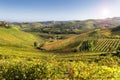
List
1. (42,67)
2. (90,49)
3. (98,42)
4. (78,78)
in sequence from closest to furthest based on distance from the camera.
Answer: (42,67)
(78,78)
(90,49)
(98,42)

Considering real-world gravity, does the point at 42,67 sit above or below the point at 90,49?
above

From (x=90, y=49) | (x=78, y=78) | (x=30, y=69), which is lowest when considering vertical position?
(x=90, y=49)

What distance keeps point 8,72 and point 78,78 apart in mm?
8717

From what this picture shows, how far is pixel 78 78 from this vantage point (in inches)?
1267

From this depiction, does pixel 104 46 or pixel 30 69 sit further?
pixel 104 46

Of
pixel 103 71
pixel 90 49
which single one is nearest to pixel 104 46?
pixel 90 49

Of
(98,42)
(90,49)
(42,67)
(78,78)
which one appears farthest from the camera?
(98,42)

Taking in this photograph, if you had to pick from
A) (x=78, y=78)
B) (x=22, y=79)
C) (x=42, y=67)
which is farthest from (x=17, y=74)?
(x=78, y=78)

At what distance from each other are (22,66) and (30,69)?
1.11 metres

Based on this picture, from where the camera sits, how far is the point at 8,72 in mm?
29781

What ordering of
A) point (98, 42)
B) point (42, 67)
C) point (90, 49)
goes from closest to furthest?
point (42, 67)
point (90, 49)
point (98, 42)

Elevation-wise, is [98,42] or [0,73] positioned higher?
[0,73]

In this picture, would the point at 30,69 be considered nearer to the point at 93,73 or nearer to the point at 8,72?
the point at 8,72

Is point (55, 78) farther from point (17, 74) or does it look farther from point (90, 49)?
point (90, 49)
